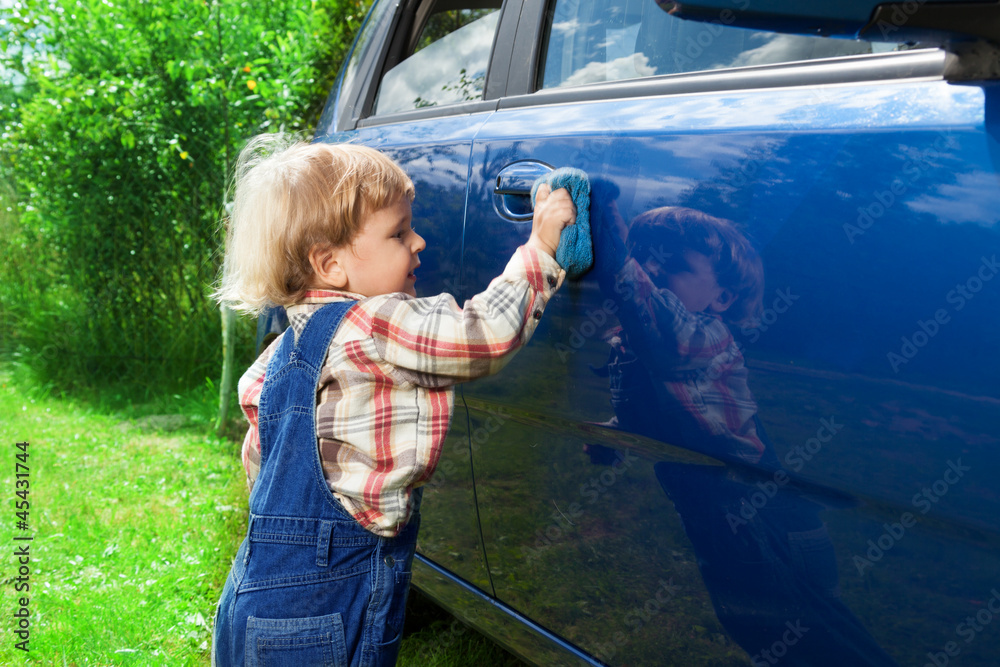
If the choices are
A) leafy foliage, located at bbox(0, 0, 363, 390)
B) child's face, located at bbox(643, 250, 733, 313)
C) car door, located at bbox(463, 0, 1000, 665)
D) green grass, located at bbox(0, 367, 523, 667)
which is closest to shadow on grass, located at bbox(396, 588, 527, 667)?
green grass, located at bbox(0, 367, 523, 667)

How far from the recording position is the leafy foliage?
505cm

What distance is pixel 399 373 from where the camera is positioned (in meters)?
1.30

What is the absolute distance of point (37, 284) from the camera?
6422 mm

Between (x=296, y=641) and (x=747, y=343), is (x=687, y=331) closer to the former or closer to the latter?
(x=747, y=343)

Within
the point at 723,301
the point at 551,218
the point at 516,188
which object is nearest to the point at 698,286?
the point at 723,301

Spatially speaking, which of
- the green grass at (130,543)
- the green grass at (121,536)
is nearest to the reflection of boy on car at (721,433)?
the green grass at (130,543)

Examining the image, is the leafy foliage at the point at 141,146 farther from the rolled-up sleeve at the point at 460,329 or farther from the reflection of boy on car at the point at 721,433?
the reflection of boy on car at the point at 721,433

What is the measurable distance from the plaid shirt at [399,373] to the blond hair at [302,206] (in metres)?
0.15

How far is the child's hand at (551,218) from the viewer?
4.34 feet

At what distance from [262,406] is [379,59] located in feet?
4.90

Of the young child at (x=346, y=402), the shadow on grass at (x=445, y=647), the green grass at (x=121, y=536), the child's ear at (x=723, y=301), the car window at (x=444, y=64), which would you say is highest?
the car window at (x=444, y=64)

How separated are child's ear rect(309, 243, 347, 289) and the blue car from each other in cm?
31

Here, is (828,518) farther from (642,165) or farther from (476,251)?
(476,251)

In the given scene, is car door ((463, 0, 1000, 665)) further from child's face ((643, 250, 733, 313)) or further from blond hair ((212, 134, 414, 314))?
blond hair ((212, 134, 414, 314))
